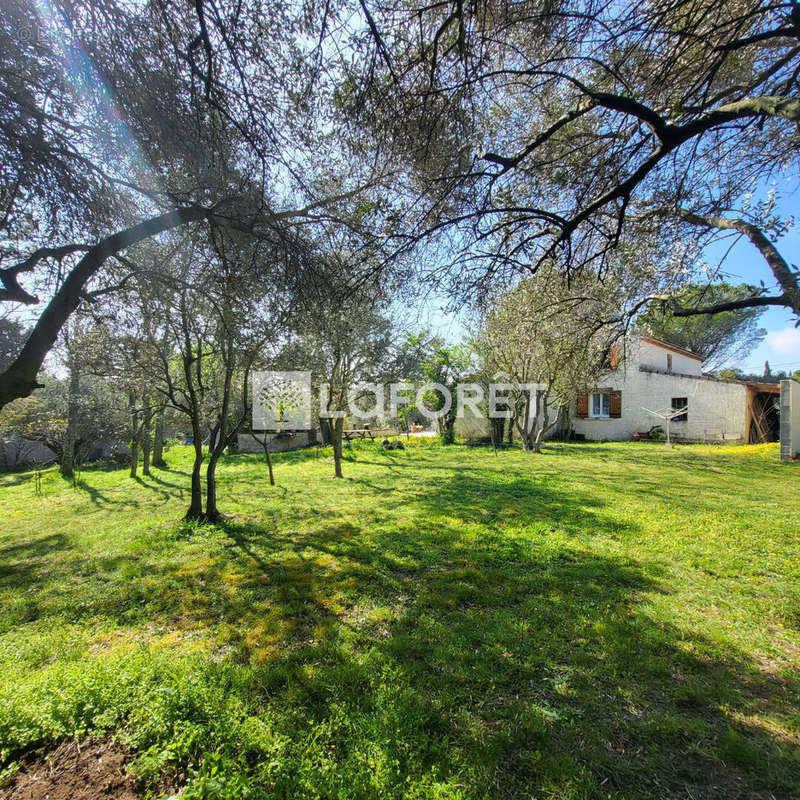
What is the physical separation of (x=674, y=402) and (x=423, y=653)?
74.5 feet

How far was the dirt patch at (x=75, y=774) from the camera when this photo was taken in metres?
1.54

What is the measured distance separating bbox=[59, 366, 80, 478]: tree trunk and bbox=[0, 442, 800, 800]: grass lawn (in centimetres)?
854

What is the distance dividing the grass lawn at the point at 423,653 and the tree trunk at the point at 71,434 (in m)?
8.54

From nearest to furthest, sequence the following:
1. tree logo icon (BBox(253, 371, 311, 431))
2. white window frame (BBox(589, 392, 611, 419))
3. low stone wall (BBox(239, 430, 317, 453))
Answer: tree logo icon (BBox(253, 371, 311, 431)) → low stone wall (BBox(239, 430, 317, 453)) → white window frame (BBox(589, 392, 611, 419))

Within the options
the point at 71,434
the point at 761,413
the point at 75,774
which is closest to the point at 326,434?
the point at 71,434

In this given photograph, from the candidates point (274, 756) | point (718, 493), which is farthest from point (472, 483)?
point (274, 756)

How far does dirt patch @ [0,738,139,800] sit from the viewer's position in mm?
1539

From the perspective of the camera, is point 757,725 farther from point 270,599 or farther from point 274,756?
point 270,599

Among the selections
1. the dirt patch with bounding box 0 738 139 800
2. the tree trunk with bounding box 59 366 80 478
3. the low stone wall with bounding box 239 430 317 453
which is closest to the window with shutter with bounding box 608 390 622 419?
the low stone wall with bounding box 239 430 317 453

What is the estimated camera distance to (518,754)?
183 centimetres

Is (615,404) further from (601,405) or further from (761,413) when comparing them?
(761,413)

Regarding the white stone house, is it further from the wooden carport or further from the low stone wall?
the low stone wall

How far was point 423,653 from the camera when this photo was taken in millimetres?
2637

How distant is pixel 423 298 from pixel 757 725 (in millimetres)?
4063
